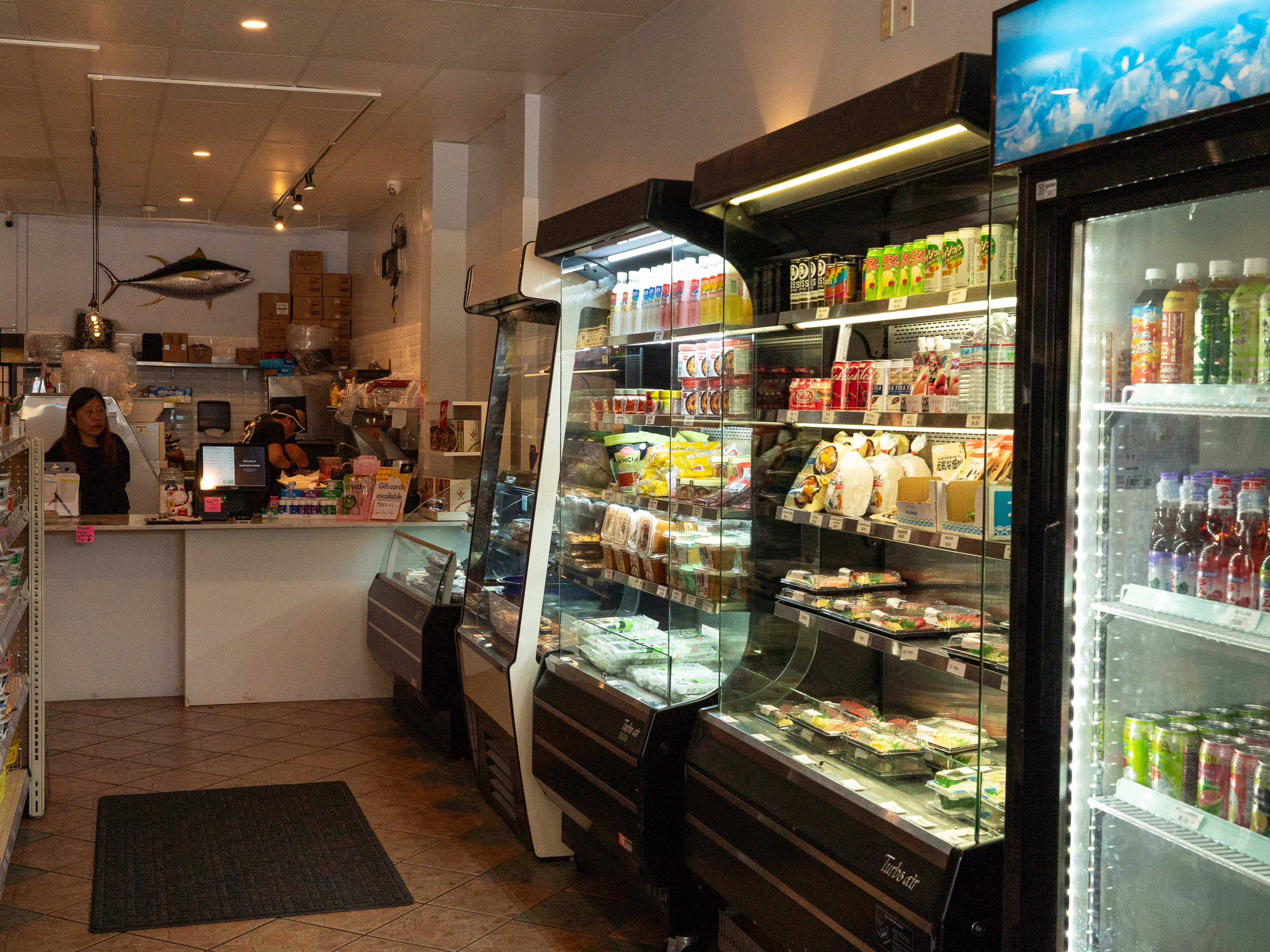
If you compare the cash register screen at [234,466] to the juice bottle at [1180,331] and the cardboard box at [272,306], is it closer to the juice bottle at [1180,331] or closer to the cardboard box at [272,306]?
the cardboard box at [272,306]

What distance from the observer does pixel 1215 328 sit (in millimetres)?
1848

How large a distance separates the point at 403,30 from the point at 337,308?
626cm

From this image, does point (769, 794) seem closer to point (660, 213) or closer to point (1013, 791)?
point (1013, 791)

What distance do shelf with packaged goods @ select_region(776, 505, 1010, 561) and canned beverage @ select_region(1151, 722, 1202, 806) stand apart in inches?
15.6

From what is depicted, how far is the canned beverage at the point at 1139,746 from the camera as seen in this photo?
6.45ft

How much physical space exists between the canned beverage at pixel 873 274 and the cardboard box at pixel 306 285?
9218mm

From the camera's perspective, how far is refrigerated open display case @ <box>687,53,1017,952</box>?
2.23 metres

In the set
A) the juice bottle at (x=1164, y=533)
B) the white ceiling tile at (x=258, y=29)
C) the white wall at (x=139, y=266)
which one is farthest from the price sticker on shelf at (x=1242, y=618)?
the white wall at (x=139, y=266)

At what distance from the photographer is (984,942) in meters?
2.18

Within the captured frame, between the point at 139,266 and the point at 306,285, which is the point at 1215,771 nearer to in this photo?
the point at 306,285

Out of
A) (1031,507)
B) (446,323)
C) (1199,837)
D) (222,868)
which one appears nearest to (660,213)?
(1031,507)

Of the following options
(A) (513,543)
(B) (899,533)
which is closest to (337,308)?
(A) (513,543)

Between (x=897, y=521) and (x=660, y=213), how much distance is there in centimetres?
117

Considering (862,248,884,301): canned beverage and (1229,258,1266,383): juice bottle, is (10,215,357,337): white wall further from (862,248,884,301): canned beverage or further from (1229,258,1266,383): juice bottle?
(1229,258,1266,383): juice bottle
